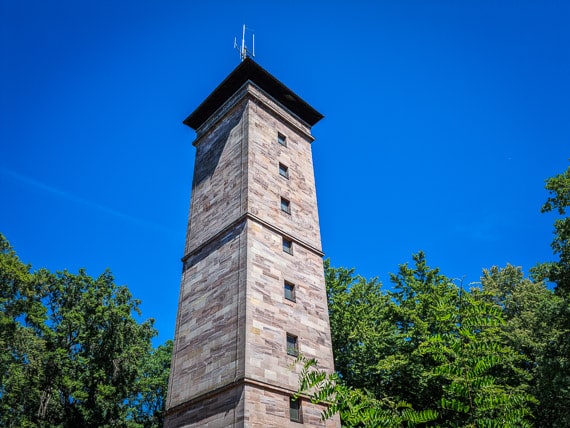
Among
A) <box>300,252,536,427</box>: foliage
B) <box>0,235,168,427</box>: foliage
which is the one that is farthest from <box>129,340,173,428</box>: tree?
<box>300,252,536,427</box>: foliage

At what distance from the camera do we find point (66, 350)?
24.3 m

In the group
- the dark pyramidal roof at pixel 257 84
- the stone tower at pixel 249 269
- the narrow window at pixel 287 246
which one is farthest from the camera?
the dark pyramidal roof at pixel 257 84

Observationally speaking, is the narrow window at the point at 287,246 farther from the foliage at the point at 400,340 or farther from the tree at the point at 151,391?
the tree at the point at 151,391

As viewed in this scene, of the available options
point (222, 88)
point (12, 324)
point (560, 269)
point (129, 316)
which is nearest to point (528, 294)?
point (560, 269)

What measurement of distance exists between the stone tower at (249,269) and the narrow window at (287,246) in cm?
6

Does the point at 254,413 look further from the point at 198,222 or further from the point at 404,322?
the point at 404,322

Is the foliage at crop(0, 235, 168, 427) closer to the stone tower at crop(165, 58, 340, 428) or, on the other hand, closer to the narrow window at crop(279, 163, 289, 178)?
the stone tower at crop(165, 58, 340, 428)

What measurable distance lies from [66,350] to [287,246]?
1638cm

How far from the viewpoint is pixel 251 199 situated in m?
15.9

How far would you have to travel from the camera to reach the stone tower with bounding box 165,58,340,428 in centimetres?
1228

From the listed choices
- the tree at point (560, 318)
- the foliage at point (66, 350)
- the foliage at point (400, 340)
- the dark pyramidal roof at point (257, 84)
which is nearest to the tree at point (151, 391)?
the foliage at point (66, 350)

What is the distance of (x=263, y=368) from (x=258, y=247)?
4213 mm

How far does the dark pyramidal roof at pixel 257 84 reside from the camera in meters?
20.6

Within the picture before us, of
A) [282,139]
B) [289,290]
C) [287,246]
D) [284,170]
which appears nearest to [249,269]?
[289,290]
